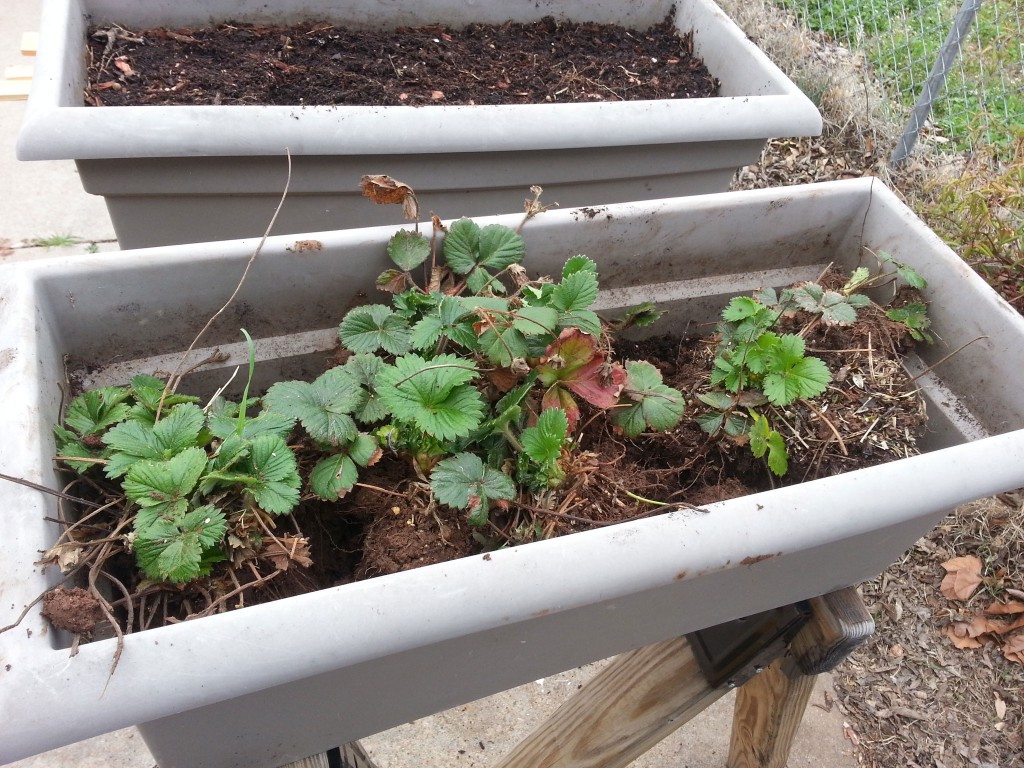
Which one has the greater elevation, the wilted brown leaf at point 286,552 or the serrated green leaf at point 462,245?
the serrated green leaf at point 462,245

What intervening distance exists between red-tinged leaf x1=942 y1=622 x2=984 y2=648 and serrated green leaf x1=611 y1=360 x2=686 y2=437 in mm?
995

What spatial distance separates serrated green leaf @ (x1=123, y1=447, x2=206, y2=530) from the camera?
630mm

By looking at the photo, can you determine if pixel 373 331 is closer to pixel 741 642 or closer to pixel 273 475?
pixel 273 475

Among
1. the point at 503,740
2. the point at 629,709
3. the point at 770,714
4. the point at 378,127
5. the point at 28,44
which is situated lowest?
the point at 503,740

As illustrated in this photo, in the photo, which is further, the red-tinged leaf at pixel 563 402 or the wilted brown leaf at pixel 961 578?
the wilted brown leaf at pixel 961 578

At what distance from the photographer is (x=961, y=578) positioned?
4.81ft

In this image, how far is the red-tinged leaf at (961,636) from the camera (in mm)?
1415

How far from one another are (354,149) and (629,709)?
0.88 m

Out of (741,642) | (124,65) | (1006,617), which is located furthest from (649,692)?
(124,65)

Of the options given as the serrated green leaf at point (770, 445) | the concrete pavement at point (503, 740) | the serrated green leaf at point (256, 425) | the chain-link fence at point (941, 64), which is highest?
the serrated green leaf at point (256, 425)

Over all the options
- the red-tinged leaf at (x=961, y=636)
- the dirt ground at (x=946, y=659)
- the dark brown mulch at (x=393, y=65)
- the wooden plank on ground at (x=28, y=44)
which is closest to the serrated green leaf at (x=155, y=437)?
the dark brown mulch at (x=393, y=65)

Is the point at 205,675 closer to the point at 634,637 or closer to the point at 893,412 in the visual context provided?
the point at 634,637

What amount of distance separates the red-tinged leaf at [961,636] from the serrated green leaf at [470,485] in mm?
1161

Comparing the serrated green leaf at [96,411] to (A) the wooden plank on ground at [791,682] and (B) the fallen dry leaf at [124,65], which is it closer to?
(A) the wooden plank on ground at [791,682]
